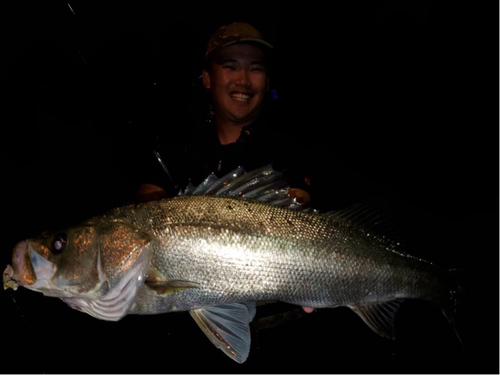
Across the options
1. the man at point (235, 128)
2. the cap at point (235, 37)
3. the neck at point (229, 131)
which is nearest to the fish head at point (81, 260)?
the man at point (235, 128)

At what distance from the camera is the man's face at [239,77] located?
2.37 metres

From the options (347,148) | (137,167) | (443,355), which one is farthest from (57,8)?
(443,355)

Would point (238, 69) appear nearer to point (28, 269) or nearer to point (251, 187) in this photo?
point (251, 187)

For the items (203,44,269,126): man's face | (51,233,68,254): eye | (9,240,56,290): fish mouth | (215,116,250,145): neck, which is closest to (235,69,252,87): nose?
(203,44,269,126): man's face

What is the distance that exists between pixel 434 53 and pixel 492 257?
601 cm

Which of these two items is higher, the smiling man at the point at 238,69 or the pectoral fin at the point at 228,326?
the smiling man at the point at 238,69

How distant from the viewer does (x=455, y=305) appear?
65.1 inches

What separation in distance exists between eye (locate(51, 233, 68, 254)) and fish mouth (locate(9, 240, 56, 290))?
0.06 m

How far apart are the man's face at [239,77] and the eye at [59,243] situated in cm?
156

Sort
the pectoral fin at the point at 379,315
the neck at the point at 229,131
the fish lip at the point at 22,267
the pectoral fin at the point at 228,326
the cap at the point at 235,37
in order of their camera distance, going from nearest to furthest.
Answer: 1. the fish lip at the point at 22,267
2. the pectoral fin at the point at 228,326
3. the pectoral fin at the point at 379,315
4. the cap at the point at 235,37
5. the neck at the point at 229,131

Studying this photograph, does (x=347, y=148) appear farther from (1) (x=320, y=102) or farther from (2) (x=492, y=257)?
(2) (x=492, y=257)

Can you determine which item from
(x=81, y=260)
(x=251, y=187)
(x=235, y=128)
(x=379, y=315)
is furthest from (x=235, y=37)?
(x=379, y=315)

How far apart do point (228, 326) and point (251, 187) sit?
2.31 feet

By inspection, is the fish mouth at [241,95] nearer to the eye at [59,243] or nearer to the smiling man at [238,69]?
the smiling man at [238,69]
